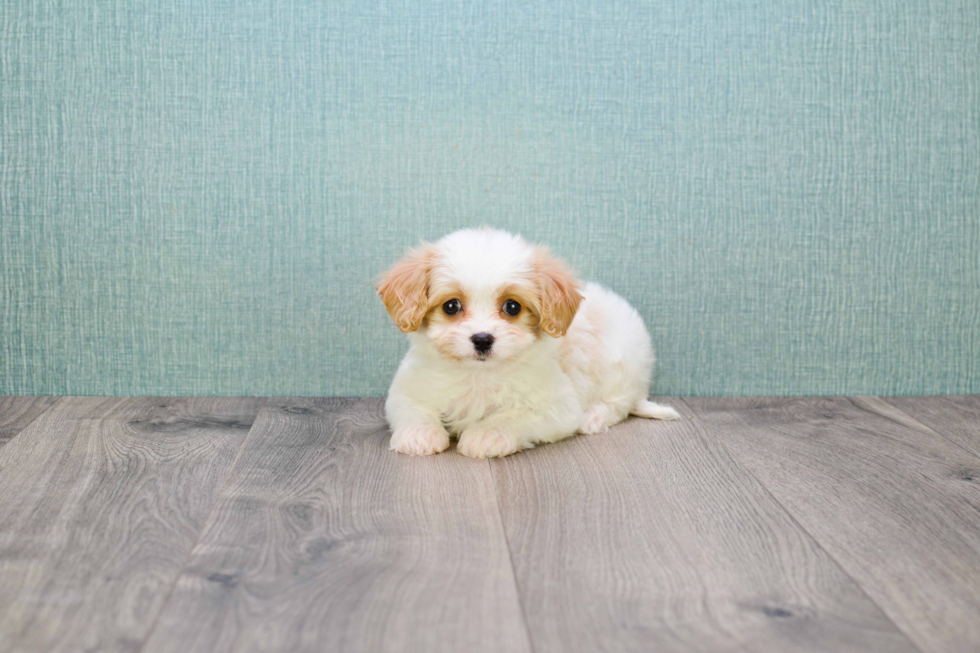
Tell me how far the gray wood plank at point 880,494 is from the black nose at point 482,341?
648mm

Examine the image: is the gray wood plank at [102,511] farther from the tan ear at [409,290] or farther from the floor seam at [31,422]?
the tan ear at [409,290]

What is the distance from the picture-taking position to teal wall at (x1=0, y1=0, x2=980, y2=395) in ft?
7.58

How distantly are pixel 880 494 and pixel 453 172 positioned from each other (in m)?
1.41

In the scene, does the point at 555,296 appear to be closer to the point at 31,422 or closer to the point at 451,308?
the point at 451,308

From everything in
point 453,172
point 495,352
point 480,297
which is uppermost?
point 453,172

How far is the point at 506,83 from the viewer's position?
2350 mm

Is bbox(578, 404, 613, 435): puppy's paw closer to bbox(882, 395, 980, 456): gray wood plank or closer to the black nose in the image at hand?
the black nose

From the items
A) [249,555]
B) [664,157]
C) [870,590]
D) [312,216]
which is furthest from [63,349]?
[870,590]

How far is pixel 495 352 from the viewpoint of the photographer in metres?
1.79

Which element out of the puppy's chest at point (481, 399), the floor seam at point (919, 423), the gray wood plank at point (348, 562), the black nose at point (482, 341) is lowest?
the floor seam at point (919, 423)

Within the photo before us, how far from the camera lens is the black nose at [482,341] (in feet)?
5.82

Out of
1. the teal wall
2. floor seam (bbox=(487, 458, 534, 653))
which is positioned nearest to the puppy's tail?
the teal wall

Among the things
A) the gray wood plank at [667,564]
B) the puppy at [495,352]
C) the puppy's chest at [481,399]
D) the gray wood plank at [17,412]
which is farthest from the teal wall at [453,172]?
the gray wood plank at [667,564]

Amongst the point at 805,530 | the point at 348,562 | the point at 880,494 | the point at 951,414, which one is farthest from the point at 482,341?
the point at 951,414
